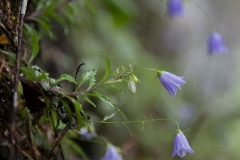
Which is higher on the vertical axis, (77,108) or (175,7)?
(175,7)

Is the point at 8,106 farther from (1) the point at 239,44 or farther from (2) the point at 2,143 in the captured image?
(1) the point at 239,44

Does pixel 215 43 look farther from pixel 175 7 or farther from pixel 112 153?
pixel 112 153

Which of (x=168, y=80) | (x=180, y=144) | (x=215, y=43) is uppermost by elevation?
(x=215, y=43)

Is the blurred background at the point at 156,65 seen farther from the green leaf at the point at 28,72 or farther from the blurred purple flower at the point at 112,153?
the green leaf at the point at 28,72

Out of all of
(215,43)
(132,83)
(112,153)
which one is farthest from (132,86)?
(215,43)

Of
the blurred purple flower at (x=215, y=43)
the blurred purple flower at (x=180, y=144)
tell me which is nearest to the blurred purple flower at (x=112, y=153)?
the blurred purple flower at (x=180, y=144)

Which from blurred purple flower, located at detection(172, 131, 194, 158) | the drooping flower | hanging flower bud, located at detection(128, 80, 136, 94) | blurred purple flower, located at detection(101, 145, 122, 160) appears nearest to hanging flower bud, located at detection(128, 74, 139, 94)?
hanging flower bud, located at detection(128, 80, 136, 94)

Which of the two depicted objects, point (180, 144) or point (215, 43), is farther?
point (215, 43)
